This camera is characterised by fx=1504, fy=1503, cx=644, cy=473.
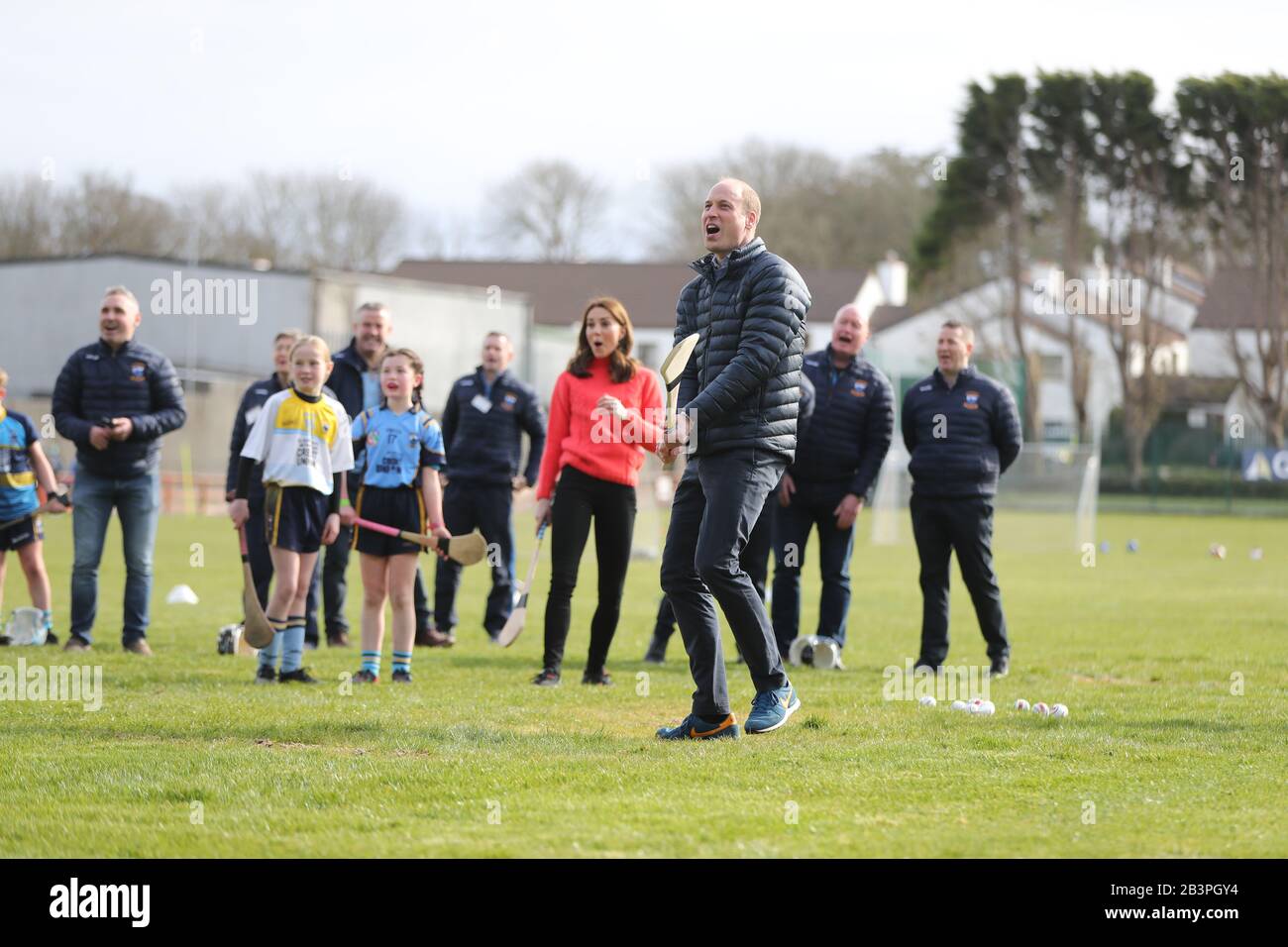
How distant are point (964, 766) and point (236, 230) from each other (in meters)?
54.8

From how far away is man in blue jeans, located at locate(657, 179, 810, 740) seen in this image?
21.3 ft

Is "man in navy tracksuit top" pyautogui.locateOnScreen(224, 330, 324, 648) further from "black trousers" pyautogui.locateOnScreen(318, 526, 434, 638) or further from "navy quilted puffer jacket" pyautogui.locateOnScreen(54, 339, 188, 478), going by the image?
"navy quilted puffer jacket" pyautogui.locateOnScreen(54, 339, 188, 478)

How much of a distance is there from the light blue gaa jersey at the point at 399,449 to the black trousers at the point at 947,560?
A: 319 centimetres

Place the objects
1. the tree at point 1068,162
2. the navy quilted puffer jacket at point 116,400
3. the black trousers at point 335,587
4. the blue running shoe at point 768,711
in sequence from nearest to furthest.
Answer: the blue running shoe at point 768,711
the navy quilted puffer jacket at point 116,400
the black trousers at point 335,587
the tree at point 1068,162

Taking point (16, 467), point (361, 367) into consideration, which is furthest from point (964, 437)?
point (16, 467)

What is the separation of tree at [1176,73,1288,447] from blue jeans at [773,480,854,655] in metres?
36.8

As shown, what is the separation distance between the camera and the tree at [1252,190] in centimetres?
4341

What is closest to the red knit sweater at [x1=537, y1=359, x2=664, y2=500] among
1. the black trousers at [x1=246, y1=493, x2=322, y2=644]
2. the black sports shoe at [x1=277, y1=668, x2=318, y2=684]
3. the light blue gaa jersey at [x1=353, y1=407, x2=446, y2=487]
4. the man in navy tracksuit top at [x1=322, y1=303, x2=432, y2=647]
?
the light blue gaa jersey at [x1=353, y1=407, x2=446, y2=487]

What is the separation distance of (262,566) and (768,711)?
15.3 feet

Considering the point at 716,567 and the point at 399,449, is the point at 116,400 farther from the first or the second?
the point at 716,567

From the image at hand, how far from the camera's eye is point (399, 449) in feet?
28.8

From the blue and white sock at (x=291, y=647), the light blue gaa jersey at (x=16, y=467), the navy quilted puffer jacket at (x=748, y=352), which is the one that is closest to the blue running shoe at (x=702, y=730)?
the navy quilted puffer jacket at (x=748, y=352)

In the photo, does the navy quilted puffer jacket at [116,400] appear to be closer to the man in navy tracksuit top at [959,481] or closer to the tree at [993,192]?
the man in navy tracksuit top at [959,481]

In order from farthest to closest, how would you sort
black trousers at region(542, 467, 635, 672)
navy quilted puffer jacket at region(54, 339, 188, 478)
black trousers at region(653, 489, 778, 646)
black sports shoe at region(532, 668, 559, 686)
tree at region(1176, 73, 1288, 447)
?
tree at region(1176, 73, 1288, 447)
navy quilted puffer jacket at region(54, 339, 188, 478)
black trousers at region(653, 489, 778, 646)
black sports shoe at region(532, 668, 559, 686)
black trousers at region(542, 467, 635, 672)
